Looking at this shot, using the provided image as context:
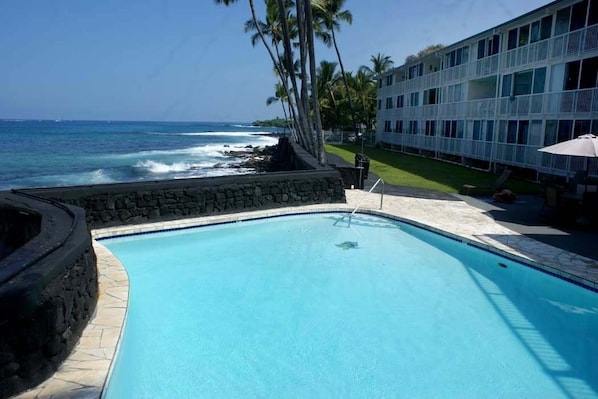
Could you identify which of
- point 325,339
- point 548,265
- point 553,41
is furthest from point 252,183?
point 553,41

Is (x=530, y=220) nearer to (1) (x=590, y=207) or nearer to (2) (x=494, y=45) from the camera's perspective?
(1) (x=590, y=207)

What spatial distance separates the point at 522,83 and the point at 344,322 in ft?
56.7

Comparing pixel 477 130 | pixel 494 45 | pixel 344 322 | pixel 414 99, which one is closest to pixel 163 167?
pixel 414 99

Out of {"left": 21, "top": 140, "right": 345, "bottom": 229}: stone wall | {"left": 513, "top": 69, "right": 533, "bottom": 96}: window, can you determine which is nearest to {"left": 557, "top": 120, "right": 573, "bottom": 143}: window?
{"left": 513, "top": 69, "right": 533, "bottom": 96}: window

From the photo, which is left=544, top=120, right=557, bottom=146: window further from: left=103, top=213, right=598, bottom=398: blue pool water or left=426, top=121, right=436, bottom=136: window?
left=426, top=121, right=436, bottom=136: window

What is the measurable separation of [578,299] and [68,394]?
6.98 metres

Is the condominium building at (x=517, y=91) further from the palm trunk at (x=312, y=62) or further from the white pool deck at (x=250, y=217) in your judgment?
the palm trunk at (x=312, y=62)

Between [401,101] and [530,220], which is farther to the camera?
[401,101]

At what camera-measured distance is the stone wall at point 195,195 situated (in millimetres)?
9039

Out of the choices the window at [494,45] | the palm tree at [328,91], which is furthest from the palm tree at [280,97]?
the window at [494,45]

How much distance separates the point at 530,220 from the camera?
34.2 feet

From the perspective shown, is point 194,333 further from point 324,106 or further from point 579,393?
point 324,106

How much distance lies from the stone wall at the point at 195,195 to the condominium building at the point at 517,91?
9.43 m

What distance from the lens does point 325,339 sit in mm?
5785
